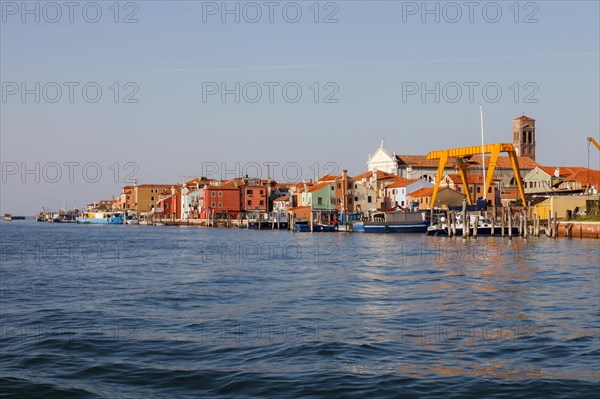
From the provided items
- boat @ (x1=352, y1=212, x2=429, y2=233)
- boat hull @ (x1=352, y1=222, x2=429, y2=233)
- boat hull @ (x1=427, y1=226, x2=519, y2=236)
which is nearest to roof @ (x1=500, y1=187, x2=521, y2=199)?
boat @ (x1=352, y1=212, x2=429, y2=233)

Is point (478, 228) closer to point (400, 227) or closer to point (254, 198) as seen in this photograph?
point (400, 227)

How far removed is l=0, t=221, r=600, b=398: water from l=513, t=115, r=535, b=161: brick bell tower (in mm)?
107391

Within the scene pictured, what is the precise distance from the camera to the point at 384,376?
1097 centimetres

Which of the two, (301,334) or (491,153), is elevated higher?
(491,153)

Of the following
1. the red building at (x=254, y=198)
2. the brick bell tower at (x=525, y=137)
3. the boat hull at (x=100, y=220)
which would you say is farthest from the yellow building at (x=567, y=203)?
the boat hull at (x=100, y=220)

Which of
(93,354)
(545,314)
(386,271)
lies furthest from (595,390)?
(386,271)

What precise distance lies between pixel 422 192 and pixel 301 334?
7125cm

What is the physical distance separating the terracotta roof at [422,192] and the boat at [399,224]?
8.56 metres

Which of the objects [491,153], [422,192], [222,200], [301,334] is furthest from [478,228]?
[222,200]

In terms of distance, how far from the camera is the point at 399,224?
6894 cm

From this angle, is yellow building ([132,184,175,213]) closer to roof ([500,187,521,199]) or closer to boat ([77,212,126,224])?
boat ([77,212,126,224])

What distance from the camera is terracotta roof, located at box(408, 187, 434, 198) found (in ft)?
271

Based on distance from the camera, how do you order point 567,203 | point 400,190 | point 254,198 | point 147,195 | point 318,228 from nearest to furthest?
point 567,203
point 318,228
point 400,190
point 254,198
point 147,195

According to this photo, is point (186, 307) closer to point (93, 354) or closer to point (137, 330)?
point (137, 330)
